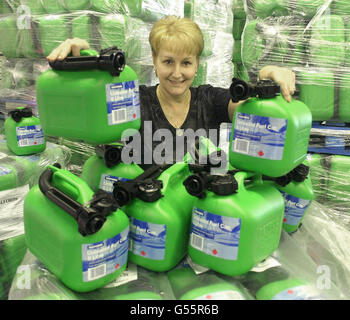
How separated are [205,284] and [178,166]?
13.7 inches

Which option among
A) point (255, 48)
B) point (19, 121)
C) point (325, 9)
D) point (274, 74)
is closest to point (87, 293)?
point (274, 74)

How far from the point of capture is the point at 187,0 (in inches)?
125

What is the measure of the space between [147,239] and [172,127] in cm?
64

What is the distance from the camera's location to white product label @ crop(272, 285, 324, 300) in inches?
34.1

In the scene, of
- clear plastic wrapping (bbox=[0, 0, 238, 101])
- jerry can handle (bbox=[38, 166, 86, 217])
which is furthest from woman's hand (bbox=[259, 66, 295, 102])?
clear plastic wrapping (bbox=[0, 0, 238, 101])

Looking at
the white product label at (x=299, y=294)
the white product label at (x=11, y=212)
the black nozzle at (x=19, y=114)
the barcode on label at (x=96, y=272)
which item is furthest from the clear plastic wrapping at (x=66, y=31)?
the white product label at (x=299, y=294)

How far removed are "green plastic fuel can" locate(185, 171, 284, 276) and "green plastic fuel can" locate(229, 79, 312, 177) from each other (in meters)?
0.08

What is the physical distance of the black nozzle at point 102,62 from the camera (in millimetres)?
914

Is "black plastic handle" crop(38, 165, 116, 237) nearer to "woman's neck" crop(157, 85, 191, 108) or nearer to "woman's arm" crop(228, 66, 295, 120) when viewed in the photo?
"woman's arm" crop(228, 66, 295, 120)

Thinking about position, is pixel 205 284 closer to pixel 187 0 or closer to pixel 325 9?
pixel 325 9

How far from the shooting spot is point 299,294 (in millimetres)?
877

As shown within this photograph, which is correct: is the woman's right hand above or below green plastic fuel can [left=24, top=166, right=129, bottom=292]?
above

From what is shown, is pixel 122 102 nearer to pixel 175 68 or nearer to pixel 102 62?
pixel 102 62

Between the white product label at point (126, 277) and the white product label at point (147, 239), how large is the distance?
5cm
